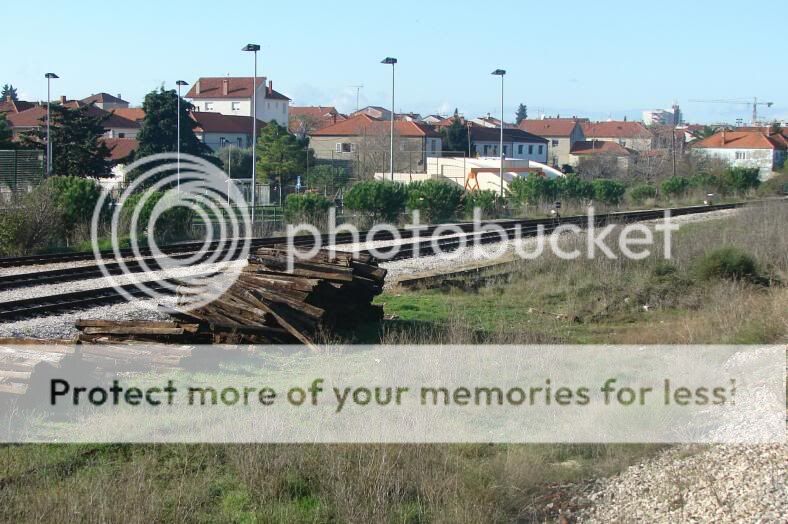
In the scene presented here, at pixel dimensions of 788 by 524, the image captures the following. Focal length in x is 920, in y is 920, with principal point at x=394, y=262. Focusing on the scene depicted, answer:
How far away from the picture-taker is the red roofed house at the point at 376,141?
7938 centimetres

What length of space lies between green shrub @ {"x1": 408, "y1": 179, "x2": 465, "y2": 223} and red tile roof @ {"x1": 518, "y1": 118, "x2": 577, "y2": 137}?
84548 millimetres

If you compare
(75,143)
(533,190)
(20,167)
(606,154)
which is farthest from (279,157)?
(606,154)

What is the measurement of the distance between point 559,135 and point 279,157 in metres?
65.4

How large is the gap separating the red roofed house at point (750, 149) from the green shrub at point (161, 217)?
76086 millimetres

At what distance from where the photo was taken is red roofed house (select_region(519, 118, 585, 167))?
118000mm

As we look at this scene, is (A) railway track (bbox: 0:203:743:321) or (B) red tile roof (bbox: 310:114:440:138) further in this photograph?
(B) red tile roof (bbox: 310:114:440:138)

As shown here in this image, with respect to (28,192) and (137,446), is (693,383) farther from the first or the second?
(28,192)

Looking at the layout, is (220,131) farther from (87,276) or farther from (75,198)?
(87,276)

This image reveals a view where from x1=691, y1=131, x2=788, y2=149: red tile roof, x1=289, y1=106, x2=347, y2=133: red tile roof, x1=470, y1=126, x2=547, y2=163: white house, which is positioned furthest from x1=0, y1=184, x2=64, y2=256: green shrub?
x1=691, y1=131, x2=788, y2=149: red tile roof

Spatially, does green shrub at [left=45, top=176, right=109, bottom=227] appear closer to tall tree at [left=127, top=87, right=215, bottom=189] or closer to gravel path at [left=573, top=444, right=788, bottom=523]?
gravel path at [left=573, top=444, right=788, bottom=523]

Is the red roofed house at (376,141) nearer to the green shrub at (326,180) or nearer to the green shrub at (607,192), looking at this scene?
the green shrub at (326,180)

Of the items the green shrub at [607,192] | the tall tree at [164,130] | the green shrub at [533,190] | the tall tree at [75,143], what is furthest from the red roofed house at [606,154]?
the tall tree at [75,143]

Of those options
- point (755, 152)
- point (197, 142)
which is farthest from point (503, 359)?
point (755, 152)

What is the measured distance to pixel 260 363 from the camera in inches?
455
